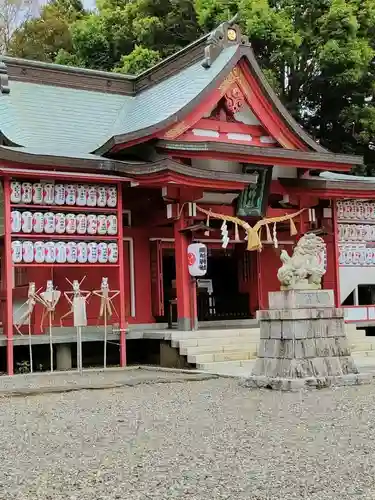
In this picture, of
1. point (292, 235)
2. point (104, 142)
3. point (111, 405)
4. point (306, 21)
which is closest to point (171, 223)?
point (104, 142)

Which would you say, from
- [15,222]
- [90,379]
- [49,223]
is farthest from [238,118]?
[90,379]

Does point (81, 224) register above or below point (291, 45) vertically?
below

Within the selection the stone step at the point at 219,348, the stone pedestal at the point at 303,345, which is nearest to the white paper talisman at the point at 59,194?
the stone step at the point at 219,348

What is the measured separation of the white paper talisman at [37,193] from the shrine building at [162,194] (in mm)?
19

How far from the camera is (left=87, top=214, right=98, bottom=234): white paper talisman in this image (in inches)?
533

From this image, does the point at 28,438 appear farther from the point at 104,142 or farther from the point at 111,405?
the point at 104,142

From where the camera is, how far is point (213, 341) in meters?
13.8

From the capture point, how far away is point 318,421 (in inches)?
297

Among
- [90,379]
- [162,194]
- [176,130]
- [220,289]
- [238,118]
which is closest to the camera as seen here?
[90,379]

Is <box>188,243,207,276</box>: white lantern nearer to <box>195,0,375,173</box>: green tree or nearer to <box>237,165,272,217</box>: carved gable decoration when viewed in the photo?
<box>237,165,272,217</box>: carved gable decoration

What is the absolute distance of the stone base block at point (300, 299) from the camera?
10367 millimetres

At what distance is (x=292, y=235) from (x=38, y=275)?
636 centimetres

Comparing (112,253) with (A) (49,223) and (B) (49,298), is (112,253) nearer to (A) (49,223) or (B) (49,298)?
(A) (49,223)

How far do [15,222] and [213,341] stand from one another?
14.2 ft
